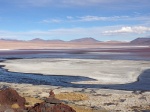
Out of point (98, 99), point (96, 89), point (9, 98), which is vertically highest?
point (9, 98)

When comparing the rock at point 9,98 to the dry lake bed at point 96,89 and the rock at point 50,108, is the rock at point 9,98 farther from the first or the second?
the dry lake bed at point 96,89

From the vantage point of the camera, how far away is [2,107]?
9578 mm

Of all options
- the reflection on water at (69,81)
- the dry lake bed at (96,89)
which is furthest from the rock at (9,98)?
the reflection on water at (69,81)

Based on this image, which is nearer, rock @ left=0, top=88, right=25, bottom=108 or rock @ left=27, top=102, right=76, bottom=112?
rock @ left=27, top=102, right=76, bottom=112

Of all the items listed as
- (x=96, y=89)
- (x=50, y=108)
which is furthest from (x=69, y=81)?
(x=50, y=108)

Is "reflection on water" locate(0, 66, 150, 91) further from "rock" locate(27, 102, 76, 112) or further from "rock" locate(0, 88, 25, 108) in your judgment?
"rock" locate(27, 102, 76, 112)

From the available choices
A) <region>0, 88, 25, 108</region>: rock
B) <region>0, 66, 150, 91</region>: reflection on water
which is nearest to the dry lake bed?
<region>0, 66, 150, 91</region>: reflection on water

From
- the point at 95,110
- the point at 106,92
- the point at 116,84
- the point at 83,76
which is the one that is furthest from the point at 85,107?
the point at 83,76

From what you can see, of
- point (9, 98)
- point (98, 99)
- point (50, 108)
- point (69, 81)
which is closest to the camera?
point (50, 108)

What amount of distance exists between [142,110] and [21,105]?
15.4ft

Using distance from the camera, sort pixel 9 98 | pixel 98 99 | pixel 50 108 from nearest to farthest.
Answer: pixel 50 108 → pixel 9 98 → pixel 98 99

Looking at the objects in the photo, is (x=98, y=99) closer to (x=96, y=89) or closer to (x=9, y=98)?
(x=96, y=89)

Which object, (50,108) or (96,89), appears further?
(96,89)

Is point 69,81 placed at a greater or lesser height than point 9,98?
lesser
